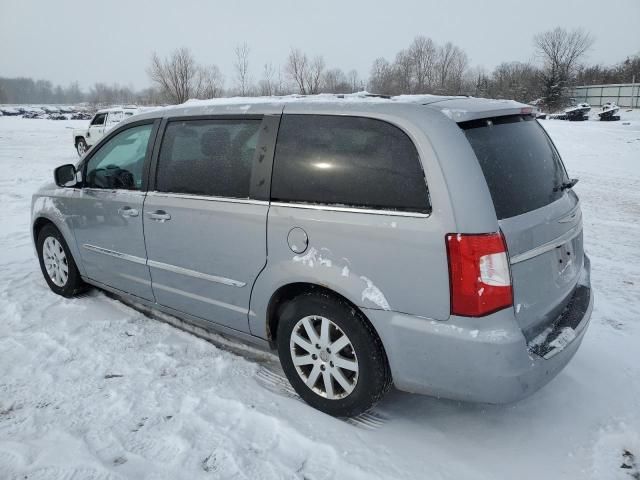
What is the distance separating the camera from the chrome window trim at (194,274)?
3.20 m

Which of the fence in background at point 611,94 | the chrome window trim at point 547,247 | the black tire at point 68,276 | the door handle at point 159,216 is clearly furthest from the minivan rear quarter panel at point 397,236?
the fence in background at point 611,94

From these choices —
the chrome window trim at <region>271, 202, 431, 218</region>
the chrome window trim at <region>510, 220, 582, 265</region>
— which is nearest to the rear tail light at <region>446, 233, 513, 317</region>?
the chrome window trim at <region>510, 220, 582, 265</region>

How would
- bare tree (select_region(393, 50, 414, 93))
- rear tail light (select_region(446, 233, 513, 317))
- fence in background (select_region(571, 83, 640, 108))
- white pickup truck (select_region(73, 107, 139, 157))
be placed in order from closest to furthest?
rear tail light (select_region(446, 233, 513, 317)) < white pickup truck (select_region(73, 107, 139, 157)) < fence in background (select_region(571, 83, 640, 108)) < bare tree (select_region(393, 50, 414, 93))

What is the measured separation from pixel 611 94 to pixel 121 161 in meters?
53.7

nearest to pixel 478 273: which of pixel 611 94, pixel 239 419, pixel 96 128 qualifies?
pixel 239 419

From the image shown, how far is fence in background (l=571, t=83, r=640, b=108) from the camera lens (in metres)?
44.3

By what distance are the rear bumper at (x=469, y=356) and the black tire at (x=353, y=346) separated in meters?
0.09

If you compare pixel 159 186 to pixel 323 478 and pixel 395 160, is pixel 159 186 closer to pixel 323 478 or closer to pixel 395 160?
pixel 395 160

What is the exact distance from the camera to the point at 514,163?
2646 mm

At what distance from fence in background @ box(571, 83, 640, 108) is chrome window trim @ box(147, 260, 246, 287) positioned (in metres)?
51.5

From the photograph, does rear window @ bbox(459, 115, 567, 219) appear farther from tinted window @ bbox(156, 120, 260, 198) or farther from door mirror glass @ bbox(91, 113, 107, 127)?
door mirror glass @ bbox(91, 113, 107, 127)

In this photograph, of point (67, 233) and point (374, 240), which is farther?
point (67, 233)

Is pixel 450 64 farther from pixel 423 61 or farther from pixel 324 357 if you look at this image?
pixel 324 357

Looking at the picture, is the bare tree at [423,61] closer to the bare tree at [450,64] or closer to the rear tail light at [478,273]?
the bare tree at [450,64]
